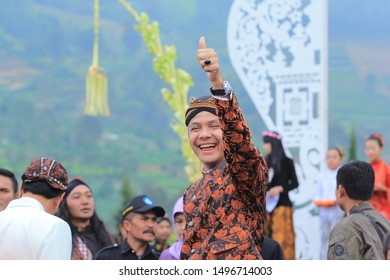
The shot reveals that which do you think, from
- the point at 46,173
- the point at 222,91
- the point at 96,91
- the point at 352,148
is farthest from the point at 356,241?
the point at 96,91

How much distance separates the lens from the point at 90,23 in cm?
1119

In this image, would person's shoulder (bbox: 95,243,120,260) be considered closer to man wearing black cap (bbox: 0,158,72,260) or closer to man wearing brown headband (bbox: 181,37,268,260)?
man wearing black cap (bbox: 0,158,72,260)

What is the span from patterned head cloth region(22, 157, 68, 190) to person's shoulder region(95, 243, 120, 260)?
1.89 metres

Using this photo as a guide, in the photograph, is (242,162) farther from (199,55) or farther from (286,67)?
(286,67)

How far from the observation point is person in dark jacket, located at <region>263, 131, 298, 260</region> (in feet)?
30.1

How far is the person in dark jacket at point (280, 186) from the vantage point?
9.18m

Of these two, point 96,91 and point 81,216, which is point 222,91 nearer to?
point 81,216

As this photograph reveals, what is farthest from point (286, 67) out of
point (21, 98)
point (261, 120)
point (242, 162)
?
point (242, 162)

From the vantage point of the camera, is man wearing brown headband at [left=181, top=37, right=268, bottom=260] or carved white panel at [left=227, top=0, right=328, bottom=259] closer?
Result: man wearing brown headband at [left=181, top=37, right=268, bottom=260]

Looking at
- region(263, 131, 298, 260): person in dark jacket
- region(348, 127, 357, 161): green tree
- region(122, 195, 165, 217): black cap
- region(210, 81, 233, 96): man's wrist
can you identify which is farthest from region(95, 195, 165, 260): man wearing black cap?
region(348, 127, 357, 161): green tree

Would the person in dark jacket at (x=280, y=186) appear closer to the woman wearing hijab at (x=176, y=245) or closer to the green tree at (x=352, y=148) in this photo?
the green tree at (x=352, y=148)

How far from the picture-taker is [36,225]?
13.8 ft

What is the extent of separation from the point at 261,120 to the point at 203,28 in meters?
1.38

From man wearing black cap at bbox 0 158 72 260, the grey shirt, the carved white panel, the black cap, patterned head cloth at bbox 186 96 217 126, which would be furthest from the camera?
the carved white panel
